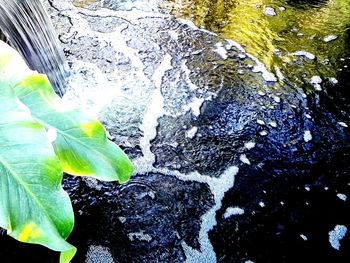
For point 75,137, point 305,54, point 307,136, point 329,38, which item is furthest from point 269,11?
point 75,137

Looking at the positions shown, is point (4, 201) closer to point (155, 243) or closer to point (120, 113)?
point (155, 243)

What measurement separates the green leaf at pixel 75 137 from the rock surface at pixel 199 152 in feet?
3.56

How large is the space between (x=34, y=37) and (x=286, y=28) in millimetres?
2325

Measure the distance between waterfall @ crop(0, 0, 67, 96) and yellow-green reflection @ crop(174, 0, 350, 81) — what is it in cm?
142

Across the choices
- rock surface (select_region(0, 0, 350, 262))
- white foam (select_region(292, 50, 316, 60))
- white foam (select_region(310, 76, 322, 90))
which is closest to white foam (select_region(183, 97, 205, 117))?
rock surface (select_region(0, 0, 350, 262))

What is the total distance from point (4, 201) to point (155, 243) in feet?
4.34

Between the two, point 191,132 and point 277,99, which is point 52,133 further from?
point 277,99

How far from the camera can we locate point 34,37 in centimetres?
279

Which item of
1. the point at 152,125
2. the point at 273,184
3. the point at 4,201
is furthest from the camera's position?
the point at 152,125

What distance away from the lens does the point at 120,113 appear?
9.27 feet

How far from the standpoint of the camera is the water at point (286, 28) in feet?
10.9

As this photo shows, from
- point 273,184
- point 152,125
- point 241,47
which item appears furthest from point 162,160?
point 241,47

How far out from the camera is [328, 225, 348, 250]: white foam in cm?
214

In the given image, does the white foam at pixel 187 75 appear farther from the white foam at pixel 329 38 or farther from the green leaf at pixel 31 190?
the green leaf at pixel 31 190
